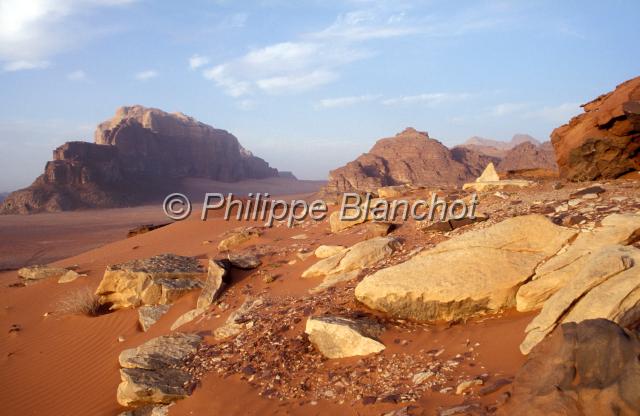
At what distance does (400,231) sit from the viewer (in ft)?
25.5

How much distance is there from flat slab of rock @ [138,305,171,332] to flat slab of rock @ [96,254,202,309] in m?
0.25

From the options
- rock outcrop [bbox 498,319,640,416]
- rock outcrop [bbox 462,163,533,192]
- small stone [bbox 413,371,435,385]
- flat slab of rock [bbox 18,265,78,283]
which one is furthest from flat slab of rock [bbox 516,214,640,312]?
flat slab of rock [bbox 18,265,78,283]

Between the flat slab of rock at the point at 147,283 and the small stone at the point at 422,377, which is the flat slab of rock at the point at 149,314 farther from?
the small stone at the point at 422,377

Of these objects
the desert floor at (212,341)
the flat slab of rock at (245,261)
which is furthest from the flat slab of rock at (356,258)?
the flat slab of rock at (245,261)

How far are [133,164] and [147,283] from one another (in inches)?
2179

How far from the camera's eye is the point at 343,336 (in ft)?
14.6

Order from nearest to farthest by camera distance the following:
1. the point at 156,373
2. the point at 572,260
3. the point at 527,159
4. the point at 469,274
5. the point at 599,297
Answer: the point at 599,297, the point at 572,260, the point at 469,274, the point at 156,373, the point at 527,159

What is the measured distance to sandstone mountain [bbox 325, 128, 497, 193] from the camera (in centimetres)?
3200

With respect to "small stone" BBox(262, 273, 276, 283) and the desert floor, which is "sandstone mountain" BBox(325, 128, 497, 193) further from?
"small stone" BBox(262, 273, 276, 283)

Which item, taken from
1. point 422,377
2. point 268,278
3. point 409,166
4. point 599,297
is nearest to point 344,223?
point 268,278

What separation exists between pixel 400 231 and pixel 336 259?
147cm

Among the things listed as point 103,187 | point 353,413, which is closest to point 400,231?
point 353,413

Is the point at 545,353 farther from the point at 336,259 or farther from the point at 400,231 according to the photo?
the point at 400,231

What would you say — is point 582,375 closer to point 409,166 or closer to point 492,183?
point 492,183
